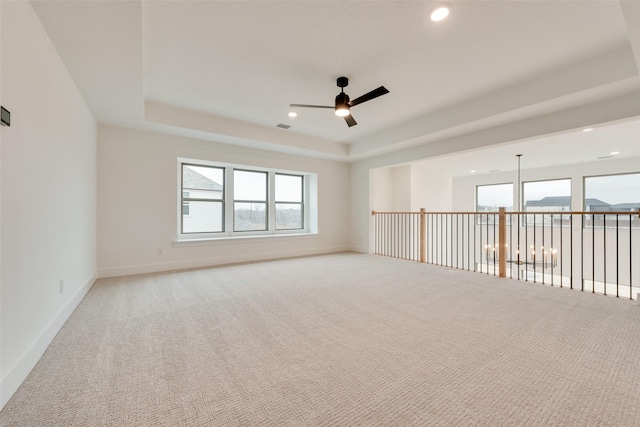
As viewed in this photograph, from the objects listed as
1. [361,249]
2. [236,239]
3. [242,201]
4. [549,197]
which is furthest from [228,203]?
[549,197]

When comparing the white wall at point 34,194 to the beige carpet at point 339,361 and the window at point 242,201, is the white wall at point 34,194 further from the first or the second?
the window at point 242,201

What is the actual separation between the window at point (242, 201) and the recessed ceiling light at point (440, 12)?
429 cm

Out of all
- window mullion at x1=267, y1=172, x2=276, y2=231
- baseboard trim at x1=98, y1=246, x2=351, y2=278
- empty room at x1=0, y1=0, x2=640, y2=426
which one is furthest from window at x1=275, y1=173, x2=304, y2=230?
empty room at x1=0, y1=0, x2=640, y2=426

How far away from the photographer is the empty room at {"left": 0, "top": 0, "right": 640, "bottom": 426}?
1485 millimetres

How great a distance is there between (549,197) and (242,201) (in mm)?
9022

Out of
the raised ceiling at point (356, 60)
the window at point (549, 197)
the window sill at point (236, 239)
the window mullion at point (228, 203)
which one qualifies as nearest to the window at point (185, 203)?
the window sill at point (236, 239)

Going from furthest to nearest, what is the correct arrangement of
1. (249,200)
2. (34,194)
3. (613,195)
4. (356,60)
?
(613,195), (249,200), (356,60), (34,194)

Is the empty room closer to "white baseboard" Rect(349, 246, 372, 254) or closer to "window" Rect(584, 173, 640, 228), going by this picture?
"white baseboard" Rect(349, 246, 372, 254)

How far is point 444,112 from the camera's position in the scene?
413 cm

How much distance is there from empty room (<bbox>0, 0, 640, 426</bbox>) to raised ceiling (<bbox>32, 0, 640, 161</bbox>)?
2cm

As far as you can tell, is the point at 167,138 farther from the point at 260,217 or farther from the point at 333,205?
the point at 333,205

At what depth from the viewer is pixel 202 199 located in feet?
16.8

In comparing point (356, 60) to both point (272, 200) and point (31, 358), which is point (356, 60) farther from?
point (272, 200)

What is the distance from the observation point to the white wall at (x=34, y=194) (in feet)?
5.00
